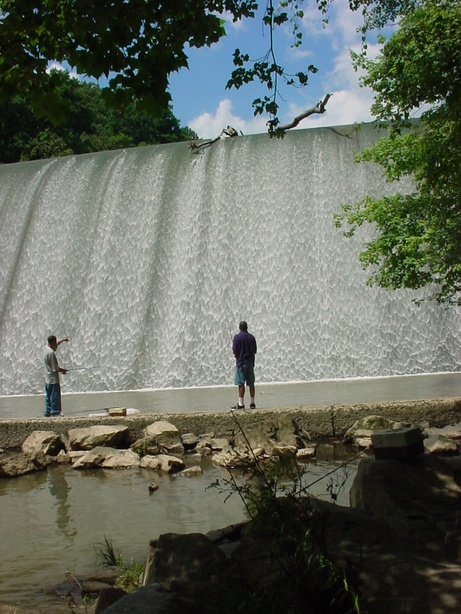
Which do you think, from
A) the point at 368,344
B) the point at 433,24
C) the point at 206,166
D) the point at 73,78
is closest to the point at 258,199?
the point at 206,166

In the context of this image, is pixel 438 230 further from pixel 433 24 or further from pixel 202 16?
pixel 202 16

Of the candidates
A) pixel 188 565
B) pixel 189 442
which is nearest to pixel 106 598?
pixel 188 565

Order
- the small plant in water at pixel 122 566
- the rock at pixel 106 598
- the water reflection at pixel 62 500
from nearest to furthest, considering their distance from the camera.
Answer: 1. the rock at pixel 106 598
2. the small plant in water at pixel 122 566
3. the water reflection at pixel 62 500

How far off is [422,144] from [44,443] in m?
5.56

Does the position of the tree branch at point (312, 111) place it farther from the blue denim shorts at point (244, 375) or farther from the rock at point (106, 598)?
the rock at point (106, 598)

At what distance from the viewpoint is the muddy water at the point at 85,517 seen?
15.5ft

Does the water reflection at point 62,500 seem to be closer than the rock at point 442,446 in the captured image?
Yes

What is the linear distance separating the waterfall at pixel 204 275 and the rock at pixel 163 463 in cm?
702

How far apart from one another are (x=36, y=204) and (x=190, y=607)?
17176mm

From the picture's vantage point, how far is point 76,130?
1355 inches

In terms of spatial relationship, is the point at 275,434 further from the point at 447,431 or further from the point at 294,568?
the point at 294,568

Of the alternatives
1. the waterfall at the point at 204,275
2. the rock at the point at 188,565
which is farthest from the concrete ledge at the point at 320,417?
the waterfall at the point at 204,275

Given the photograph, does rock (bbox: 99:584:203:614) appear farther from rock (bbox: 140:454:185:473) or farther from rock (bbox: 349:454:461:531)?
rock (bbox: 140:454:185:473)

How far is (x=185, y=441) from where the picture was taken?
823 cm
